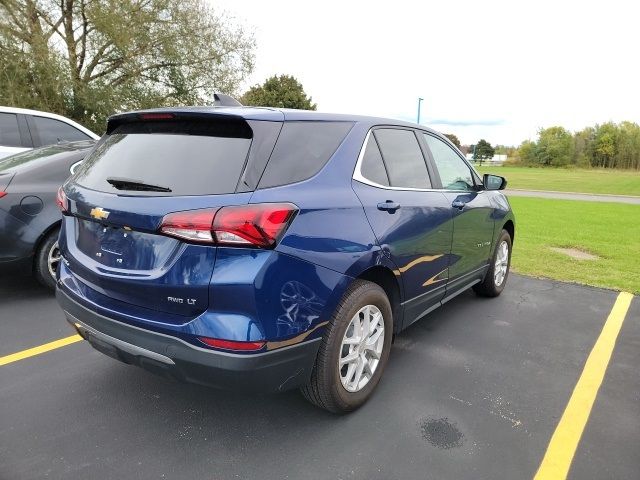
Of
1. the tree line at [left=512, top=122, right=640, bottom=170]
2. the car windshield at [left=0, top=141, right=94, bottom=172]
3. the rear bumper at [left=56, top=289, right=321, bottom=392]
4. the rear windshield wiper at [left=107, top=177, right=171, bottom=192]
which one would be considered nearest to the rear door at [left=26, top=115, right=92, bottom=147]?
the car windshield at [left=0, top=141, right=94, bottom=172]

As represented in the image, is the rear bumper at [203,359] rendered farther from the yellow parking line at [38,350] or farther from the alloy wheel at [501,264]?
the alloy wheel at [501,264]

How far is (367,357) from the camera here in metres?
2.85

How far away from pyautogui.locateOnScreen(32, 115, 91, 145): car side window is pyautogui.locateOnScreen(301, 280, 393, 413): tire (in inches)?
234

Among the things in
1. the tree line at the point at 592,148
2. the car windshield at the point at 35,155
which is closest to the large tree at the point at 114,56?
the car windshield at the point at 35,155

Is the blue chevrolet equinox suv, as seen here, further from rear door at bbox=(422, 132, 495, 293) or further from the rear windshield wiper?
rear door at bbox=(422, 132, 495, 293)

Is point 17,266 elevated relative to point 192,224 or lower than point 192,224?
lower

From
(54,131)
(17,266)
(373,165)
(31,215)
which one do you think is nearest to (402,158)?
(373,165)

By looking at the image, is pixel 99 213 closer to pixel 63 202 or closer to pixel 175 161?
pixel 175 161

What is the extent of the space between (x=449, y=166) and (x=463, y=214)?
0.43 meters

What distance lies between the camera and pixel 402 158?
10.6 ft

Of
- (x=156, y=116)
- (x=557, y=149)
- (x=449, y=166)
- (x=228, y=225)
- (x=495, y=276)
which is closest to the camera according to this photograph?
(x=228, y=225)

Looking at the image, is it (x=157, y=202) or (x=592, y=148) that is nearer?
(x=157, y=202)

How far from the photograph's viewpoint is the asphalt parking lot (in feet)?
7.51

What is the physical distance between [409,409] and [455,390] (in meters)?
0.42
